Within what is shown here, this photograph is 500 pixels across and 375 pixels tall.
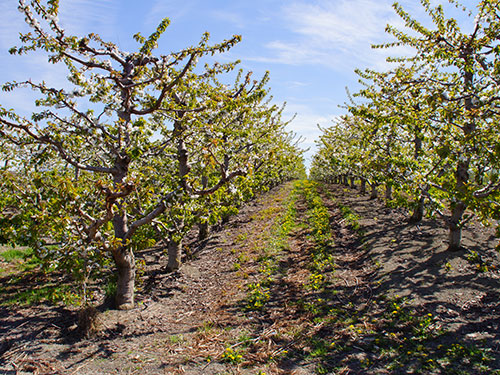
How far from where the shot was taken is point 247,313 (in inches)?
265

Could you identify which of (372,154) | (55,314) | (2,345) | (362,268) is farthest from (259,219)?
(2,345)

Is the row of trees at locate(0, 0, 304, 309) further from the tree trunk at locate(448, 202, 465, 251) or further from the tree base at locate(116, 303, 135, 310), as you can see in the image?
the tree trunk at locate(448, 202, 465, 251)

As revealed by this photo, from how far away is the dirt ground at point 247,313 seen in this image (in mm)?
4902

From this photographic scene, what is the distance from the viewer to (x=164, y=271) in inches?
381

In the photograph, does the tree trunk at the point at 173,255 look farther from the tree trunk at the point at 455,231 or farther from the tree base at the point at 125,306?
the tree trunk at the point at 455,231

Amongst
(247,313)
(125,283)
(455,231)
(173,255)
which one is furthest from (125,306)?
(455,231)

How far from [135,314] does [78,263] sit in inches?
88.8

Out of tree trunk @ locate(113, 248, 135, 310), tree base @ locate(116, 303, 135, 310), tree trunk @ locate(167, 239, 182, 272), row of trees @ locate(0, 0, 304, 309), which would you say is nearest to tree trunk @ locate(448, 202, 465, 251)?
row of trees @ locate(0, 0, 304, 309)

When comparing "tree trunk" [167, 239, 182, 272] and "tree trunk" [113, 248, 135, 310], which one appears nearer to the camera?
"tree trunk" [113, 248, 135, 310]

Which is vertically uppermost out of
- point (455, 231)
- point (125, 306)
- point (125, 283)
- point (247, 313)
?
point (455, 231)

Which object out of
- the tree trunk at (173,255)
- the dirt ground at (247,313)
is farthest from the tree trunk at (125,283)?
the tree trunk at (173,255)

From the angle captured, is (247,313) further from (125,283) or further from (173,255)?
(173,255)

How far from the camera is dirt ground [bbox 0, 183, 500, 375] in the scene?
4.90 meters

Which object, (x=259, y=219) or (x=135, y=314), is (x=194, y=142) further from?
(x=259, y=219)
